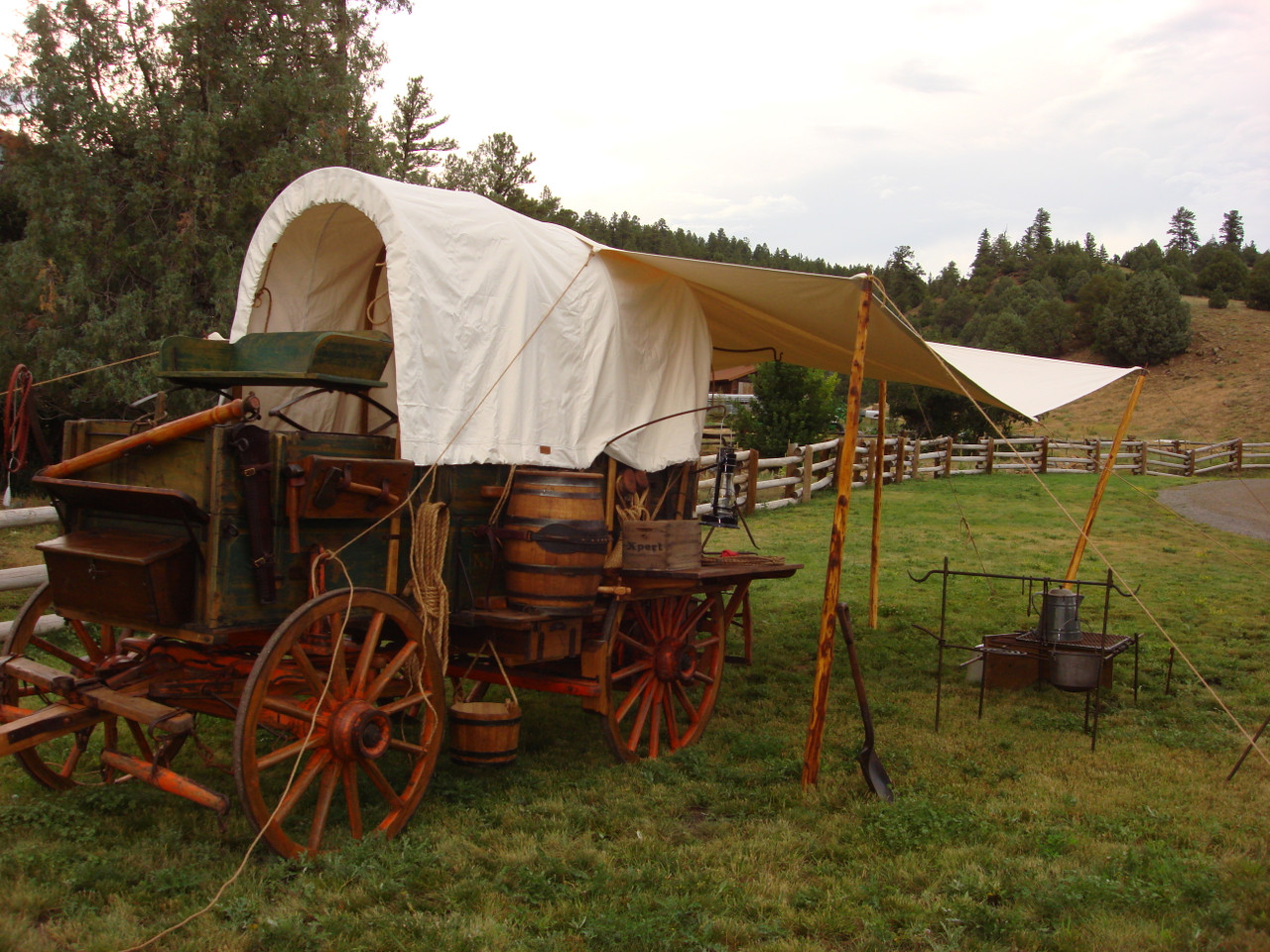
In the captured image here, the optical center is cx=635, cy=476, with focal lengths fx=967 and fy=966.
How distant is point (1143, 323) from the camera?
41.4m

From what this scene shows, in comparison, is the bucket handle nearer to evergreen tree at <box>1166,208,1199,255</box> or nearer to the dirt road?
the dirt road

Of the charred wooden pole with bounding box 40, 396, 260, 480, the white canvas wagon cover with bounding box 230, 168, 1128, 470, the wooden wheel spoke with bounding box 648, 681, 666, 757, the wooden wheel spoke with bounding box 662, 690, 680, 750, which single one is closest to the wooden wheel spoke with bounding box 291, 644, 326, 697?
the charred wooden pole with bounding box 40, 396, 260, 480

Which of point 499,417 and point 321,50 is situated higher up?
point 321,50

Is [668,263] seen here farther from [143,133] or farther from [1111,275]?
[1111,275]

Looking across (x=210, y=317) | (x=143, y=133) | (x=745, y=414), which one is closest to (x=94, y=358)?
(x=210, y=317)

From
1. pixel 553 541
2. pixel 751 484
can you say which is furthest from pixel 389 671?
pixel 751 484

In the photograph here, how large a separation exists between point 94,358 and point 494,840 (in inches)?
560

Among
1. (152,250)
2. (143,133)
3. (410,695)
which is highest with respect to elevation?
(143,133)

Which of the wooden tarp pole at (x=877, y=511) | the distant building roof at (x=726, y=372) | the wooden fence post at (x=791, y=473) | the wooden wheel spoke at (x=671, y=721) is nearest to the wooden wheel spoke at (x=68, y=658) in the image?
the wooden wheel spoke at (x=671, y=721)

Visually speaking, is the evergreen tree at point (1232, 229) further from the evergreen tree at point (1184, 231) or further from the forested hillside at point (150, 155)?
the forested hillside at point (150, 155)

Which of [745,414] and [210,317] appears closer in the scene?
[210,317]

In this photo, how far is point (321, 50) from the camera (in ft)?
57.4

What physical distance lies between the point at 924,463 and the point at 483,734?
20557 millimetres

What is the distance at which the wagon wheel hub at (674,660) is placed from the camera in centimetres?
522
